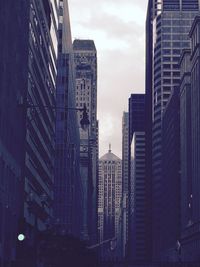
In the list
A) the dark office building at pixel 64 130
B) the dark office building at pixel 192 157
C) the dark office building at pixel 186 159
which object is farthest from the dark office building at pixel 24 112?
the dark office building at pixel 186 159

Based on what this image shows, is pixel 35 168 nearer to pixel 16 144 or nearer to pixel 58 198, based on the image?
pixel 16 144

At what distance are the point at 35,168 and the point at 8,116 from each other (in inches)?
1179

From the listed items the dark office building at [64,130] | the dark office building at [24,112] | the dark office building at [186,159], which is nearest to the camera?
the dark office building at [24,112]

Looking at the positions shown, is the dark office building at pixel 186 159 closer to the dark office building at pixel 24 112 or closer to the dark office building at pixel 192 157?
the dark office building at pixel 192 157

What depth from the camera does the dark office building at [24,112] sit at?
65.6 meters

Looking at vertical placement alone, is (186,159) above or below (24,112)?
above

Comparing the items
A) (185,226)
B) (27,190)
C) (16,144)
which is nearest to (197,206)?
(185,226)

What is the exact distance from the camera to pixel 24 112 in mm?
31391

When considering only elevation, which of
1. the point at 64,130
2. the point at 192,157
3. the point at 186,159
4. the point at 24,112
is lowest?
the point at 24,112

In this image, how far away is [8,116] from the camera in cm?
6838

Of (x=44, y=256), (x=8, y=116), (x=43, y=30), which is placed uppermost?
(x=43, y=30)

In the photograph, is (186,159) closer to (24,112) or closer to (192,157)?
(192,157)

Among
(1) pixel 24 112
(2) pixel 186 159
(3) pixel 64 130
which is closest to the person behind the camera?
(1) pixel 24 112

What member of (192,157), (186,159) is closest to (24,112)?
(192,157)
